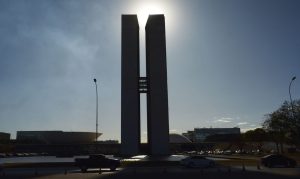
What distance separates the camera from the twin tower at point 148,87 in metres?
82.8

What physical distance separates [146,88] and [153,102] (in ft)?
17.2

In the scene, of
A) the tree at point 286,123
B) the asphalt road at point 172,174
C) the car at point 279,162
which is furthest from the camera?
the tree at point 286,123

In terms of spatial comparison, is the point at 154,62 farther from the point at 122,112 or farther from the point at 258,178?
the point at 258,178

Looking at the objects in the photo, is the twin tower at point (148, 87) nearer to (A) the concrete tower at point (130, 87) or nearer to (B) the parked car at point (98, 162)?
(A) the concrete tower at point (130, 87)

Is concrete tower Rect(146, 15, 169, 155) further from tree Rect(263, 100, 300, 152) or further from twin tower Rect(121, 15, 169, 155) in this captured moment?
tree Rect(263, 100, 300, 152)

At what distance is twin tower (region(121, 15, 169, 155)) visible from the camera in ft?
272

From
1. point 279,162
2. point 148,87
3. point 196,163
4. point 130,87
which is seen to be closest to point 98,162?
point 196,163

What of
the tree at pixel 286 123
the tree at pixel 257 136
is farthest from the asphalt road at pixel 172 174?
the tree at pixel 257 136

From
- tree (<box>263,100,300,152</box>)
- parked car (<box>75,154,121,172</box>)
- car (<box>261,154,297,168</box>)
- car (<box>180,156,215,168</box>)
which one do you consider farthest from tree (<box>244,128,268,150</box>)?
parked car (<box>75,154,121,172</box>)

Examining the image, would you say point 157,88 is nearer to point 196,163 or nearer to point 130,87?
point 130,87

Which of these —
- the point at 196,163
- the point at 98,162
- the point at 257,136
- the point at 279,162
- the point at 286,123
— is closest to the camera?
the point at 98,162

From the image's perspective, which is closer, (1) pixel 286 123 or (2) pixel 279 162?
(2) pixel 279 162

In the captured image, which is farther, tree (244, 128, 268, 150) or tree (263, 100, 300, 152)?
tree (244, 128, 268, 150)

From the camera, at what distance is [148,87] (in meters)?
87.9
